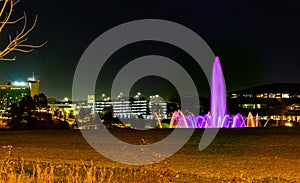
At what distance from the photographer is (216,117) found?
33281 mm

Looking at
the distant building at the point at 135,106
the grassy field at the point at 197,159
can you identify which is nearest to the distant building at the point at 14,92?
the distant building at the point at 135,106

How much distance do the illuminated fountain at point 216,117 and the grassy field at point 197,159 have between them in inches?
480

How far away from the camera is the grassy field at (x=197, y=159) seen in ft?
33.0

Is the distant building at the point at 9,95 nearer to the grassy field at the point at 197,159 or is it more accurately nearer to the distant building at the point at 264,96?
the distant building at the point at 264,96

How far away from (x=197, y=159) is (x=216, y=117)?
20.4m

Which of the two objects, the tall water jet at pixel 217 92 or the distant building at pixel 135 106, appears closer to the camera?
the tall water jet at pixel 217 92

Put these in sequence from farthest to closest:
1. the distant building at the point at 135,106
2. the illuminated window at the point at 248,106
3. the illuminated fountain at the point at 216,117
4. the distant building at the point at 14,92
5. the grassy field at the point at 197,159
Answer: the illuminated window at the point at 248,106
the distant building at the point at 14,92
the distant building at the point at 135,106
the illuminated fountain at the point at 216,117
the grassy field at the point at 197,159

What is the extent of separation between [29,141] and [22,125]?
47.6 ft

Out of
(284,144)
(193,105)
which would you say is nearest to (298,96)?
(193,105)

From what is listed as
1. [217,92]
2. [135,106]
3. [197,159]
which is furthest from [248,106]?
[197,159]

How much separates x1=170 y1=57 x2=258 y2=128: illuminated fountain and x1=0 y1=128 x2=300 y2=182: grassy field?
40.0 feet

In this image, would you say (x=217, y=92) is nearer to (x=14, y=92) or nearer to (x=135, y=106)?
(x=135, y=106)

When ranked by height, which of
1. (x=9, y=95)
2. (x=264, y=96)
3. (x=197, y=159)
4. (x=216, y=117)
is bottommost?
(x=197, y=159)

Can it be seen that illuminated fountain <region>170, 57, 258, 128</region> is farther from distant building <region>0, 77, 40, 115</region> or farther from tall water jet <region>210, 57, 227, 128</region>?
distant building <region>0, 77, 40, 115</region>
